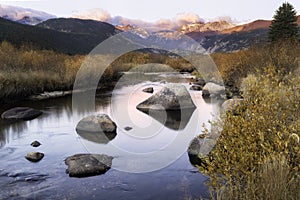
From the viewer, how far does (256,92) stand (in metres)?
5.36

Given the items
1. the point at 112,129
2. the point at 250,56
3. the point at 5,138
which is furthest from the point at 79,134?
the point at 250,56

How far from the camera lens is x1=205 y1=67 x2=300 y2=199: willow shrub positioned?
13.9 feet

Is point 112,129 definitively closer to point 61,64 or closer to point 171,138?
point 171,138

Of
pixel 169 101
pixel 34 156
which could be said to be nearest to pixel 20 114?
pixel 34 156

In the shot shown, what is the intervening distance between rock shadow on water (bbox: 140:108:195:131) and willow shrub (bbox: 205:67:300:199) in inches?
337

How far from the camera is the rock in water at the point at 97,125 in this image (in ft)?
42.3

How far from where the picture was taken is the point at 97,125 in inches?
510

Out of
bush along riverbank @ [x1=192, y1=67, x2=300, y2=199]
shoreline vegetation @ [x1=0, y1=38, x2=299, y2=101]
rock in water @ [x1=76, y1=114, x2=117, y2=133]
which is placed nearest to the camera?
bush along riverbank @ [x1=192, y1=67, x2=300, y2=199]

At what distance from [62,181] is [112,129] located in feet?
16.6

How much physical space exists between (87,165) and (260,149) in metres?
5.36

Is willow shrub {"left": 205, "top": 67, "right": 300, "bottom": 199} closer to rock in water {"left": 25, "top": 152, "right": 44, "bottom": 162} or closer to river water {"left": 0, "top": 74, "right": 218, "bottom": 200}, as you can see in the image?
river water {"left": 0, "top": 74, "right": 218, "bottom": 200}

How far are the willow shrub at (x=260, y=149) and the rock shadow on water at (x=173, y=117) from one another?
8.57 metres

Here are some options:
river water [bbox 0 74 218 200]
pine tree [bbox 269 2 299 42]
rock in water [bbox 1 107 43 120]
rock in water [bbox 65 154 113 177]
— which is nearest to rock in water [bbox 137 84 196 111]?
river water [bbox 0 74 218 200]

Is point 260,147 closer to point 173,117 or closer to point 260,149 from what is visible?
point 260,149
